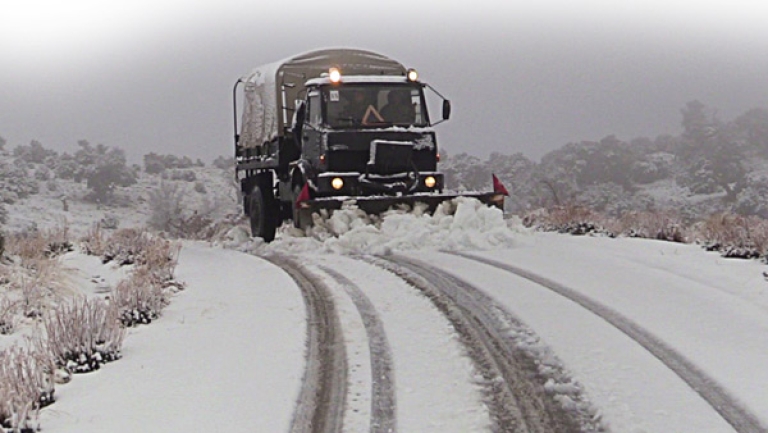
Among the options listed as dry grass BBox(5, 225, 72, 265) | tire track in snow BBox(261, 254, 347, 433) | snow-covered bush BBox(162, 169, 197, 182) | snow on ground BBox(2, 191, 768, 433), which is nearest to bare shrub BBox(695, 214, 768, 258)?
snow on ground BBox(2, 191, 768, 433)

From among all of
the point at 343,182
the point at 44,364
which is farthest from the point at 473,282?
the point at 343,182

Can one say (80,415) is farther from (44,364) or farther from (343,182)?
(343,182)

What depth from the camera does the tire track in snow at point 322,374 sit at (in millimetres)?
3439

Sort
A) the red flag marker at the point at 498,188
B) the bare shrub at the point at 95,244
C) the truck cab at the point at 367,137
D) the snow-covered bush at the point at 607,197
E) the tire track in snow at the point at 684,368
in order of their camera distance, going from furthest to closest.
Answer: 1. the snow-covered bush at the point at 607,197
2. the red flag marker at the point at 498,188
3. the truck cab at the point at 367,137
4. the bare shrub at the point at 95,244
5. the tire track in snow at the point at 684,368

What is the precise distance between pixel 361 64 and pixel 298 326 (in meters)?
8.94

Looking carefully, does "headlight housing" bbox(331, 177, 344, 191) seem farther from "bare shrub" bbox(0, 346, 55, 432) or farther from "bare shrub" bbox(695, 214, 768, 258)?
"bare shrub" bbox(0, 346, 55, 432)

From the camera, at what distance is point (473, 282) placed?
6820 mm

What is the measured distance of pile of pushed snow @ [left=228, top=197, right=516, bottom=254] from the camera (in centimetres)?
986

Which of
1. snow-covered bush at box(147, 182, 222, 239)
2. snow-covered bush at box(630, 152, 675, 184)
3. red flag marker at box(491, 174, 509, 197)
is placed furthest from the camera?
snow-covered bush at box(630, 152, 675, 184)

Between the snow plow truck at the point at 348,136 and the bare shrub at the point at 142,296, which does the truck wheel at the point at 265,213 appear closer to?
the snow plow truck at the point at 348,136

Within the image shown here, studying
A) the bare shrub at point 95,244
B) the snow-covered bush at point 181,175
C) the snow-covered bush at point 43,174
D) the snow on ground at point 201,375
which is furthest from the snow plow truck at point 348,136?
the snow-covered bush at point 181,175

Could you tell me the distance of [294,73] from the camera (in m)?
13.1

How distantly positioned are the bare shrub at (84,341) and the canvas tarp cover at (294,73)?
28.1ft

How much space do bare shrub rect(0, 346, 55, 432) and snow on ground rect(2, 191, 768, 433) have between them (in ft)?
0.30
